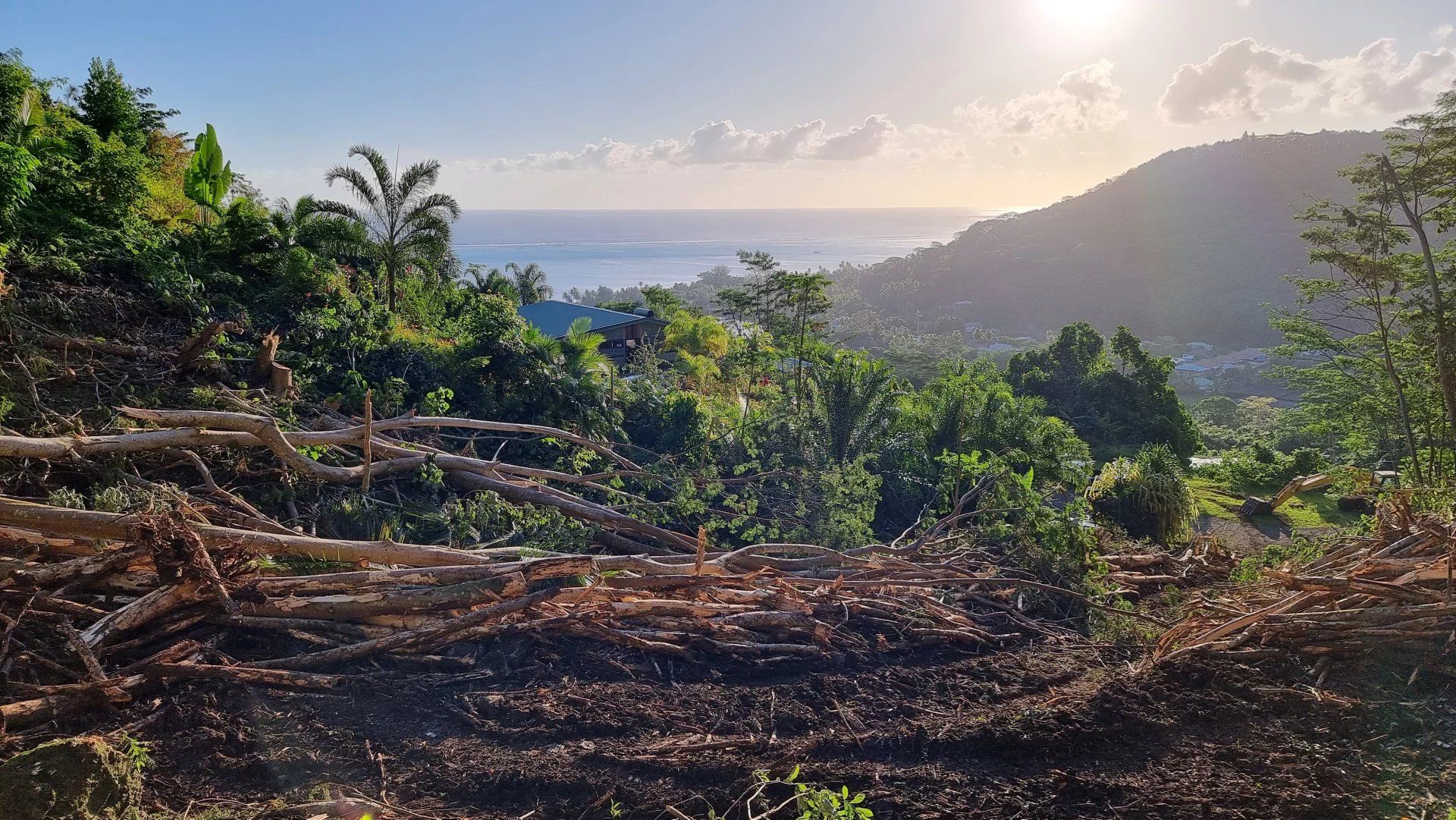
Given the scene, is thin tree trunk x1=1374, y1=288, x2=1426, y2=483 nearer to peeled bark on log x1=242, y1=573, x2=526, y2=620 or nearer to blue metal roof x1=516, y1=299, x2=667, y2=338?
blue metal roof x1=516, y1=299, x2=667, y2=338

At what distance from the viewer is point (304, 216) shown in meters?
13.6

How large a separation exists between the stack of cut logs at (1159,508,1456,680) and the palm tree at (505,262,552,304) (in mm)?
36913

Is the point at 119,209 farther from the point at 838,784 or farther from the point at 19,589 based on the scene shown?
the point at 838,784

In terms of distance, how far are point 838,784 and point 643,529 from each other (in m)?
3.41

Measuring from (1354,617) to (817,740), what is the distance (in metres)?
3.08

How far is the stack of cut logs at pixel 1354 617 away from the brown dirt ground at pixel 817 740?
0.58 feet

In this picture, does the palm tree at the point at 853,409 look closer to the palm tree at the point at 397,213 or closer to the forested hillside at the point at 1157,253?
the palm tree at the point at 397,213

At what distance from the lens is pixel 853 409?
10633 mm

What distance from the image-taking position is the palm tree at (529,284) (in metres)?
40.2

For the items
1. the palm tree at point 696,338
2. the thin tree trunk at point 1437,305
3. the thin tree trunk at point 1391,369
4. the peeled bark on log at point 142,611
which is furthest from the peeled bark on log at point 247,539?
the thin tree trunk at point 1391,369

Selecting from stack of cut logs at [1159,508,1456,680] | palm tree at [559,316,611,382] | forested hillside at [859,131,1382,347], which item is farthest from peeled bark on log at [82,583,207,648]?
forested hillside at [859,131,1382,347]

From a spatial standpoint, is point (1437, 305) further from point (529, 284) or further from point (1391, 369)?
point (529, 284)

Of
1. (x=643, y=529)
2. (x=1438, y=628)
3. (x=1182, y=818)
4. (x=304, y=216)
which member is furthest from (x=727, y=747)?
(x=304, y=216)

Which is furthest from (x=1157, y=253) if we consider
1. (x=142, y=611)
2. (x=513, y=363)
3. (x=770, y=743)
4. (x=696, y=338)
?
(x=142, y=611)
